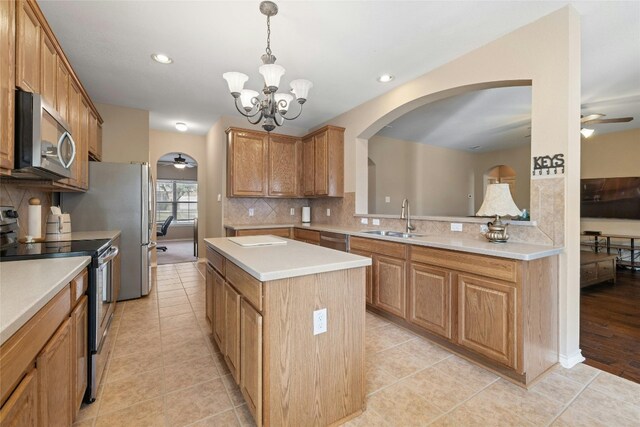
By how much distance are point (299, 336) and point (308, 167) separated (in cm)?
349

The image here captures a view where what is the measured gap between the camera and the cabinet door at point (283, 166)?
447 centimetres

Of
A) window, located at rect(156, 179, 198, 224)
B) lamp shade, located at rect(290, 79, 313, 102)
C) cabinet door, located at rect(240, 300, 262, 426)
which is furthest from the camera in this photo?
window, located at rect(156, 179, 198, 224)

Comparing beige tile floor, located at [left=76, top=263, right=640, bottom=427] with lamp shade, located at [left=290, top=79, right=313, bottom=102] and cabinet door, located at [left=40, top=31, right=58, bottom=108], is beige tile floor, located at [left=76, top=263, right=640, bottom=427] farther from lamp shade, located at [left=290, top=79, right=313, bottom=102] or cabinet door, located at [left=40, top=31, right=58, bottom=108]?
lamp shade, located at [left=290, top=79, right=313, bottom=102]

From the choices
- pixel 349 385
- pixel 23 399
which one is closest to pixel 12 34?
pixel 23 399

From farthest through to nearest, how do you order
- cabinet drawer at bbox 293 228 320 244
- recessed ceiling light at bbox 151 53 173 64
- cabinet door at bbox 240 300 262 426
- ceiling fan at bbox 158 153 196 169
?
ceiling fan at bbox 158 153 196 169 → cabinet drawer at bbox 293 228 320 244 → recessed ceiling light at bbox 151 53 173 64 → cabinet door at bbox 240 300 262 426

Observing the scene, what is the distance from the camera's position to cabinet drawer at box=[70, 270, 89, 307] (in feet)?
4.60

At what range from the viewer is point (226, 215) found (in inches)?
179

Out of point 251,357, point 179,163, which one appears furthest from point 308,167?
point 179,163

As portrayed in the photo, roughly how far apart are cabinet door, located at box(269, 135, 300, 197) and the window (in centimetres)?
605

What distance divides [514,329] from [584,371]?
2.36 feet

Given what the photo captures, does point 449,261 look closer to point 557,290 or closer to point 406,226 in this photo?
point 557,290

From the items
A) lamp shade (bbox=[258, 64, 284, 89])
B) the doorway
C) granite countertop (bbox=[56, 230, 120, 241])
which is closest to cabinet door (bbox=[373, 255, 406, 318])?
lamp shade (bbox=[258, 64, 284, 89])

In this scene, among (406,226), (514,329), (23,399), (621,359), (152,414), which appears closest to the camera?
(23,399)

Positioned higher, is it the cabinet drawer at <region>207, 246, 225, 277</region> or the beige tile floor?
the cabinet drawer at <region>207, 246, 225, 277</region>
